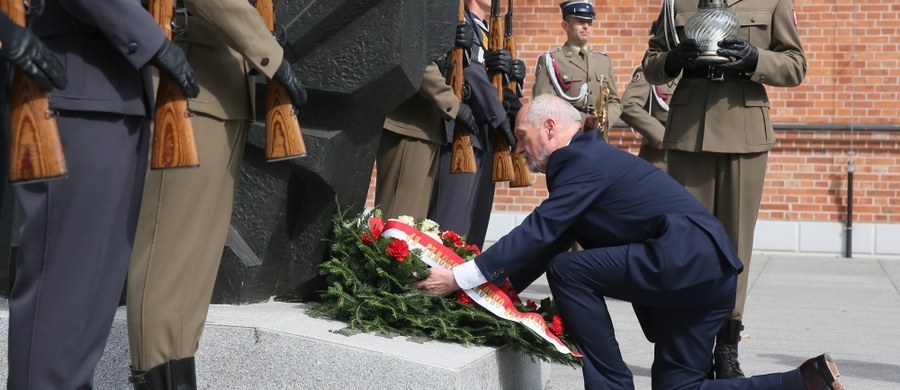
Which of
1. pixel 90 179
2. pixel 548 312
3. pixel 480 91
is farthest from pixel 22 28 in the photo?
pixel 480 91

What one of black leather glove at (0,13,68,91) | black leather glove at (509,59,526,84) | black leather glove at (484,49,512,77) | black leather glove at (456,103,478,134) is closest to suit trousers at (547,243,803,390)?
black leather glove at (456,103,478,134)

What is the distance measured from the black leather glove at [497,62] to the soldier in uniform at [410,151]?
102 centimetres

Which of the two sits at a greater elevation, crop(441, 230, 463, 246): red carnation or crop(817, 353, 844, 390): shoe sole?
crop(441, 230, 463, 246): red carnation

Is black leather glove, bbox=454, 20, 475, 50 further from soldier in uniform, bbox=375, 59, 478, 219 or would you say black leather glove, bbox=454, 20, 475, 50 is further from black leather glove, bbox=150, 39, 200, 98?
black leather glove, bbox=150, 39, 200, 98

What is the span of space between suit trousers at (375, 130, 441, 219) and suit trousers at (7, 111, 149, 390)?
8.04ft

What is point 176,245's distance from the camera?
11.3 ft

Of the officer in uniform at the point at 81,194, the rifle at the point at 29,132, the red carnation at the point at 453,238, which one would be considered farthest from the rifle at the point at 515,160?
the rifle at the point at 29,132

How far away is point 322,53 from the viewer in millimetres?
4531

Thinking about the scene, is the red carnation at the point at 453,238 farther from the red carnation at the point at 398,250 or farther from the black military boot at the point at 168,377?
the black military boot at the point at 168,377

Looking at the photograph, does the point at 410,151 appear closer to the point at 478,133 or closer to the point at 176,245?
the point at 478,133

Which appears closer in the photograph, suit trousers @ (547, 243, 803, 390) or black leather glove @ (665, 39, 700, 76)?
suit trousers @ (547, 243, 803, 390)

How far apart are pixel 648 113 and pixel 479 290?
14.6ft

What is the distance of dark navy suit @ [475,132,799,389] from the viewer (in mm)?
4184

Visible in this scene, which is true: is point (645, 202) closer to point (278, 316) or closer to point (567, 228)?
point (567, 228)
